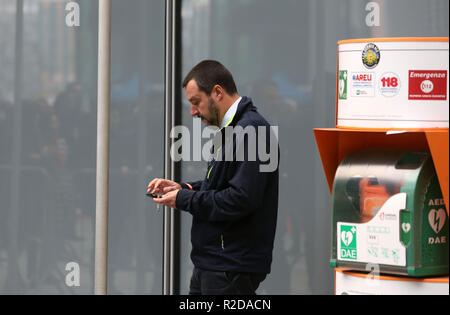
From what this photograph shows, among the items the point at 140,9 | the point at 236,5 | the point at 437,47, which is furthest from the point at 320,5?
the point at 437,47

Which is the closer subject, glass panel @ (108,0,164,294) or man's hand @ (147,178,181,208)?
man's hand @ (147,178,181,208)

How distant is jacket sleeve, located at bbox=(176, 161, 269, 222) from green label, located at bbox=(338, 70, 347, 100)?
0.41 m

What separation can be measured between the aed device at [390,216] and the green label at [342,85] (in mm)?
230

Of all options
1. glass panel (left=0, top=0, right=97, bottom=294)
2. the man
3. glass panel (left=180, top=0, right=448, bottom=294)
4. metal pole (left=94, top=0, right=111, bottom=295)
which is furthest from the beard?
glass panel (left=0, top=0, right=97, bottom=294)

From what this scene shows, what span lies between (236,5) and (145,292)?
1.63m

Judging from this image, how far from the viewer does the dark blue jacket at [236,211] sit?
3.12 metres

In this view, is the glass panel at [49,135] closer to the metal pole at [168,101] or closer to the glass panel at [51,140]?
the glass panel at [51,140]

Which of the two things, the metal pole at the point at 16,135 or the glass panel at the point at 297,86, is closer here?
the glass panel at the point at 297,86

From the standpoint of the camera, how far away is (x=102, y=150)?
134 inches

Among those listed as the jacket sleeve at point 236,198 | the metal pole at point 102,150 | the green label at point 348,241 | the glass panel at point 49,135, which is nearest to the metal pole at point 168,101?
the glass panel at point 49,135

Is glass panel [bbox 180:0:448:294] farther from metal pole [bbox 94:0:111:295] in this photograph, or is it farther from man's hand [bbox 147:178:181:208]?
metal pole [bbox 94:0:111:295]

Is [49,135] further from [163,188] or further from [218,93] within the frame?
[218,93]

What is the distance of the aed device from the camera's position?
115 inches
